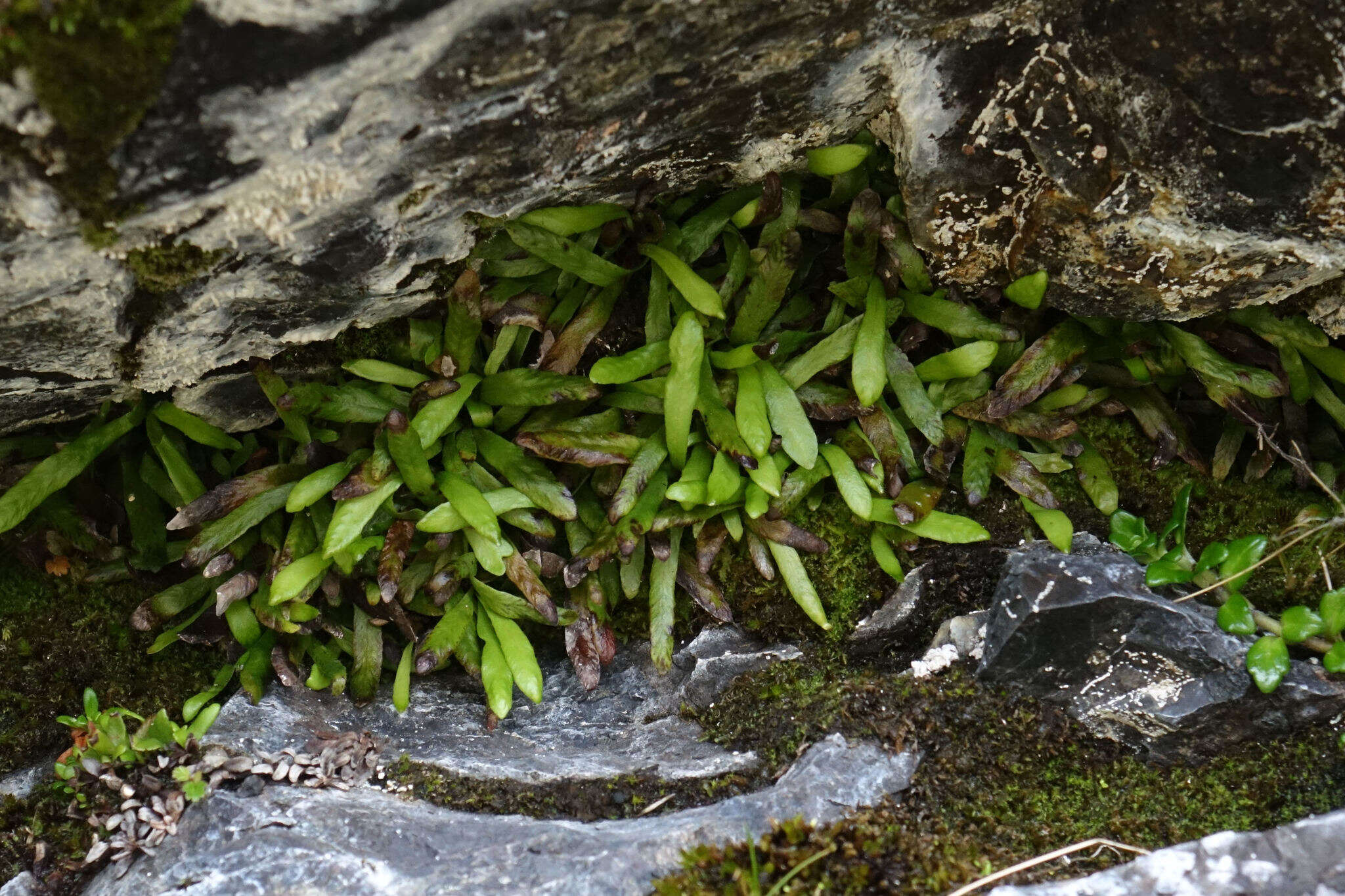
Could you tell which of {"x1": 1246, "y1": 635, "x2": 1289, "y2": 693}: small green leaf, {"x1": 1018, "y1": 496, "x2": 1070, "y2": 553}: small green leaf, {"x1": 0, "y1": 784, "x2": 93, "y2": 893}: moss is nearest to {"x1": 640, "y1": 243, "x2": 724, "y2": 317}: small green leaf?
{"x1": 1018, "y1": 496, "x2": 1070, "y2": 553}: small green leaf

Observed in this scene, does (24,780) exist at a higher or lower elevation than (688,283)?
lower

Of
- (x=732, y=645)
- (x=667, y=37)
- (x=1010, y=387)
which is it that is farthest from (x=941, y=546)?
(x=667, y=37)

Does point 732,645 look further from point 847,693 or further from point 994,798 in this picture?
point 994,798

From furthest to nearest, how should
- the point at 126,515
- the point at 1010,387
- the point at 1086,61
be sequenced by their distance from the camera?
the point at 126,515 → the point at 1010,387 → the point at 1086,61

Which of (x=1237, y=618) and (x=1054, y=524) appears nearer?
(x=1237, y=618)

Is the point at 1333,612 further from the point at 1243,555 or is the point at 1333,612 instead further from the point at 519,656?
the point at 519,656

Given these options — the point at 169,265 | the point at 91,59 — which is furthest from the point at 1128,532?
the point at 91,59
